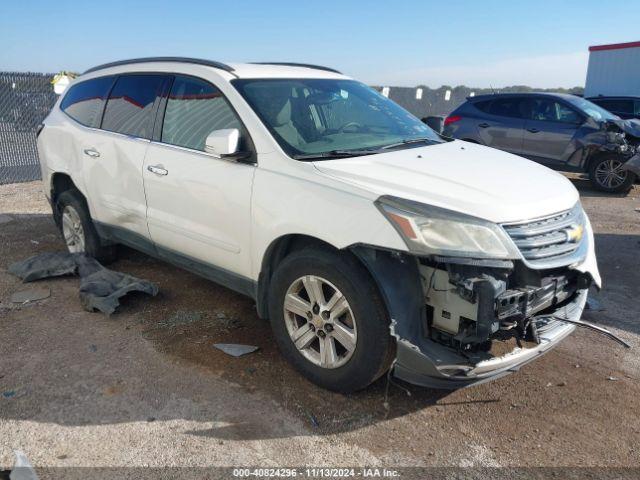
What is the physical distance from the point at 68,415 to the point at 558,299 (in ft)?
9.42

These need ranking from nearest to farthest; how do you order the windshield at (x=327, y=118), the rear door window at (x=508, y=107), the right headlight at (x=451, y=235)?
the right headlight at (x=451, y=235) → the windshield at (x=327, y=118) → the rear door window at (x=508, y=107)

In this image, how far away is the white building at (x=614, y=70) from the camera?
1989 centimetres

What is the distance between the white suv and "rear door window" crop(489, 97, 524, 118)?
6.83m

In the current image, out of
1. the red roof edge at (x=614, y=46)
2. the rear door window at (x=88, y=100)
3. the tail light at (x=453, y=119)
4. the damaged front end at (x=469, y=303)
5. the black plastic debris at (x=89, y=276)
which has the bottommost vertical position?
the black plastic debris at (x=89, y=276)

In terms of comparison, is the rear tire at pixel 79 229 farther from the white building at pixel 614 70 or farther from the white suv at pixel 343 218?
the white building at pixel 614 70

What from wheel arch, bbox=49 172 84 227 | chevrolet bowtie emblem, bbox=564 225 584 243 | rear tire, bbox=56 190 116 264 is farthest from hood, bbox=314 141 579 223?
wheel arch, bbox=49 172 84 227

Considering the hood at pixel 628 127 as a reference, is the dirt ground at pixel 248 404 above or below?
below

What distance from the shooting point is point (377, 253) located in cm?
288

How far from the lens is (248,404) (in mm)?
3193

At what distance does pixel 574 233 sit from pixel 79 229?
449cm

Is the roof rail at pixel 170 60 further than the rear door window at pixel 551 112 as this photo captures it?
No

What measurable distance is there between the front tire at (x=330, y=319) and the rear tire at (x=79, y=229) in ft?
8.63

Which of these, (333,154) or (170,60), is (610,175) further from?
(170,60)

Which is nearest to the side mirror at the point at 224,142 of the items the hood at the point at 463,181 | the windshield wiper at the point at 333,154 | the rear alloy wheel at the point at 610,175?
the windshield wiper at the point at 333,154
